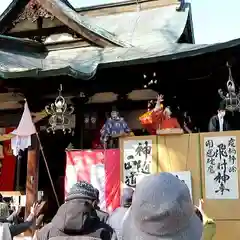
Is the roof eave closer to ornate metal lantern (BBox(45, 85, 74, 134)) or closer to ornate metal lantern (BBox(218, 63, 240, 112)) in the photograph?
ornate metal lantern (BBox(45, 85, 74, 134))

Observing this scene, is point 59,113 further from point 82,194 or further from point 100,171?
point 82,194

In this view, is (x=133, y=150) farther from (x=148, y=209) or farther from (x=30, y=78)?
(x=148, y=209)

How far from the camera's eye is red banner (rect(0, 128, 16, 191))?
31.6 feet

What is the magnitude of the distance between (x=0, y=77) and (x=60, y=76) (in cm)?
93

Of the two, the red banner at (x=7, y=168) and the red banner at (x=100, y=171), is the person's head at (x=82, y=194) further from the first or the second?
the red banner at (x=7, y=168)

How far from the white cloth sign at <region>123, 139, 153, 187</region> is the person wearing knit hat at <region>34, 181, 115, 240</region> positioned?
157 inches

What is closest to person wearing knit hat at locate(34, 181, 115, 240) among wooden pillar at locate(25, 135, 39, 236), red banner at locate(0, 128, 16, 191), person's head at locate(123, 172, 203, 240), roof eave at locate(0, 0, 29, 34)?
person's head at locate(123, 172, 203, 240)

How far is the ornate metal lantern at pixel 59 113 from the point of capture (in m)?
7.54

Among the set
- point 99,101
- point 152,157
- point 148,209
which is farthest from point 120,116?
point 148,209

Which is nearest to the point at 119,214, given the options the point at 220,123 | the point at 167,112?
the point at 167,112

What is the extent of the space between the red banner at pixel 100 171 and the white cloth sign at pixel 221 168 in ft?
4.81

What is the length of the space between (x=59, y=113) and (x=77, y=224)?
193 inches

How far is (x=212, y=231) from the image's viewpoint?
5660 millimetres

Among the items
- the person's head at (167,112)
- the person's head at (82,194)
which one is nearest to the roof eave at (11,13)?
the person's head at (167,112)
